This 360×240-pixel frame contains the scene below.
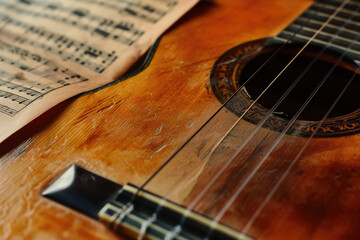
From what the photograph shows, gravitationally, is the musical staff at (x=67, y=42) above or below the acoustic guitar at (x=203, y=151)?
above

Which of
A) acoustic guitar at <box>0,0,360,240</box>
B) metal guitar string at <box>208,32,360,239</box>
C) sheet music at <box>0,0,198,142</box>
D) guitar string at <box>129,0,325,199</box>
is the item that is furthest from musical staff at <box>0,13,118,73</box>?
metal guitar string at <box>208,32,360,239</box>

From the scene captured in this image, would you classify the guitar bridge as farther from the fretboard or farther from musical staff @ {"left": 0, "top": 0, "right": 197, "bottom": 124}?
the fretboard

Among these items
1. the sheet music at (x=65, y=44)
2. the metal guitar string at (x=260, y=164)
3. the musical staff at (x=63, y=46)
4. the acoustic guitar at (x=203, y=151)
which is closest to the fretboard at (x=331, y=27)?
the acoustic guitar at (x=203, y=151)

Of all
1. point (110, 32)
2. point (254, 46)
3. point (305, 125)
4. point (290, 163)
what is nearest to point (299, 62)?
point (254, 46)

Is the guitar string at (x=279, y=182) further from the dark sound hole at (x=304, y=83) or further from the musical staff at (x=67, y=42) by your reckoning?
the musical staff at (x=67, y=42)

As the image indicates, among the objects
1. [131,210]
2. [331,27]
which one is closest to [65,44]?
[131,210]

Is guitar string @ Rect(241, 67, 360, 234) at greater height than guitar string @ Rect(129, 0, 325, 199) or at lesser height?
lesser
